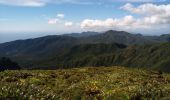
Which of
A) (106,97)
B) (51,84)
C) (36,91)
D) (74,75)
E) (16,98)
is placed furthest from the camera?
(74,75)

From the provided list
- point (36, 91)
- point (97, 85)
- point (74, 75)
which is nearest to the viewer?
point (36, 91)

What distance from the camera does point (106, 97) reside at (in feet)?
64.3

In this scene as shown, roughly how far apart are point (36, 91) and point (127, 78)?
19053mm

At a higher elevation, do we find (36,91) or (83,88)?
(36,91)

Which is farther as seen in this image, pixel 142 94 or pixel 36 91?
pixel 142 94

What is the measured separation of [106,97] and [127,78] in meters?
8.70

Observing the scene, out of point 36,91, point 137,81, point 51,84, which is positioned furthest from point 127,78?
point 36,91

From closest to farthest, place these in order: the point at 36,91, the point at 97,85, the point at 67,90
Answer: the point at 36,91 < the point at 67,90 < the point at 97,85

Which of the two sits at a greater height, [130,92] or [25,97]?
[25,97]

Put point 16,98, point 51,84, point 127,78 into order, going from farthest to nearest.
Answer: point 127,78, point 51,84, point 16,98

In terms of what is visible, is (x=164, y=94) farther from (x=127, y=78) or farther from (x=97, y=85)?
(x=127, y=78)

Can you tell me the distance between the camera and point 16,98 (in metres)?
7.84

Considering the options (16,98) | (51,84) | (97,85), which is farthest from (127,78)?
(16,98)

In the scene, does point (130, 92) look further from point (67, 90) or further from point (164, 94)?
point (67, 90)
